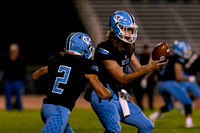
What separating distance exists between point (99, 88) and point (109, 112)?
481 millimetres

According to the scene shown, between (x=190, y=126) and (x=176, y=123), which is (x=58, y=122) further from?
(x=176, y=123)

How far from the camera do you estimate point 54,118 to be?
4828mm

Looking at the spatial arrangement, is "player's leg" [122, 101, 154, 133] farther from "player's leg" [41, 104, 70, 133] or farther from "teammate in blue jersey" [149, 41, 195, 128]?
"teammate in blue jersey" [149, 41, 195, 128]

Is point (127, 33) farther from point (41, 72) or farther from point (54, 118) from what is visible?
point (54, 118)

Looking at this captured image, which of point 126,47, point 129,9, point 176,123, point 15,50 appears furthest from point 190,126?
point 129,9

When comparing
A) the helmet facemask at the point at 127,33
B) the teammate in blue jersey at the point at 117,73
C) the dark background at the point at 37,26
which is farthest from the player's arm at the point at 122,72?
the dark background at the point at 37,26

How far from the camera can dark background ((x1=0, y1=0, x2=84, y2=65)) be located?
20.8 meters

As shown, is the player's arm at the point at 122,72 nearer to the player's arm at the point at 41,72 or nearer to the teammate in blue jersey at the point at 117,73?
the teammate in blue jersey at the point at 117,73

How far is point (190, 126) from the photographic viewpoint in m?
9.22

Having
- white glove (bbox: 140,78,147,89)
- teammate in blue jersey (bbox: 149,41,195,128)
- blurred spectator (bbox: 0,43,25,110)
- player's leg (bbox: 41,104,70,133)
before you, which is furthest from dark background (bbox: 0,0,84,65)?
player's leg (bbox: 41,104,70,133)

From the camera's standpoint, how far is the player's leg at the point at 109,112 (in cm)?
516

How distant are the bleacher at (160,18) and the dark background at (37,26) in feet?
3.63

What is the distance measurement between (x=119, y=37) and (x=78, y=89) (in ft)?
2.36

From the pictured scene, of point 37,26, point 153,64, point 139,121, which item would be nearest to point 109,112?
point 139,121
